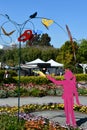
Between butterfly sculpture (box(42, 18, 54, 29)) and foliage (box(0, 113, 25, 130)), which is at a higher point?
butterfly sculpture (box(42, 18, 54, 29))

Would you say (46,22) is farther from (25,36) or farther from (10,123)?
(10,123)

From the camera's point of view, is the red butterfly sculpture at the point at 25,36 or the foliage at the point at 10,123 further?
the red butterfly sculpture at the point at 25,36

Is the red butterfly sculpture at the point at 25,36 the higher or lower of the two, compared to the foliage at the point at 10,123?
higher

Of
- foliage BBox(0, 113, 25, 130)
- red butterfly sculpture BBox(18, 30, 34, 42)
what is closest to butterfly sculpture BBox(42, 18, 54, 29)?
red butterfly sculpture BBox(18, 30, 34, 42)

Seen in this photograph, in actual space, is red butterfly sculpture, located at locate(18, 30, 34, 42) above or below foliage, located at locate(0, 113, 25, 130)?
above

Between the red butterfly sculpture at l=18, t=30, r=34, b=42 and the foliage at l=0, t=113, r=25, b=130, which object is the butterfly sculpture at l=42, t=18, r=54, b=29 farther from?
the foliage at l=0, t=113, r=25, b=130

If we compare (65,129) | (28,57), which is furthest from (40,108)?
(28,57)

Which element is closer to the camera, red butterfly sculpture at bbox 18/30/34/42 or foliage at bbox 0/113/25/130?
foliage at bbox 0/113/25/130

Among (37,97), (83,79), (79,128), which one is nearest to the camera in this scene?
(79,128)

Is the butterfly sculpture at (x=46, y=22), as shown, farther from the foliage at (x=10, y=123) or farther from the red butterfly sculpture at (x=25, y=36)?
the foliage at (x=10, y=123)

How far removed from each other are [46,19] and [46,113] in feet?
12.2

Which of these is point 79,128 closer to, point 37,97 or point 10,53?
point 37,97

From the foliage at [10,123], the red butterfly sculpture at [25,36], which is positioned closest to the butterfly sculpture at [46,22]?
the red butterfly sculpture at [25,36]

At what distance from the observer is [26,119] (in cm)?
1055
